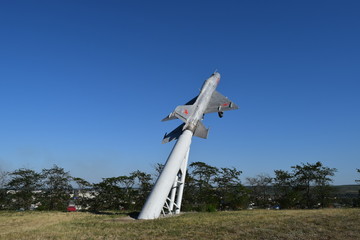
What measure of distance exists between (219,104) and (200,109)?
2.26 m

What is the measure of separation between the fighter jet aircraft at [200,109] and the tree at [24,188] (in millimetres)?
18121

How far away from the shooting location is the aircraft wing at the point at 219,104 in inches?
874

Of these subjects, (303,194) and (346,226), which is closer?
(346,226)

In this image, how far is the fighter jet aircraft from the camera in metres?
20.3

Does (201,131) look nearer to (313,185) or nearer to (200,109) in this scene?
(200,109)

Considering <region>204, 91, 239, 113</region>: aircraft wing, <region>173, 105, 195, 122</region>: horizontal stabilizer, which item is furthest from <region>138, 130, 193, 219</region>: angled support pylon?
<region>204, 91, 239, 113</region>: aircraft wing

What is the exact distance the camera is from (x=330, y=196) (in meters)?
30.6

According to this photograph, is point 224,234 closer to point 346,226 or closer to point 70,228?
point 346,226

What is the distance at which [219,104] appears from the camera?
22.7 meters

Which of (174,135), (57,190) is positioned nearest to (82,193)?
(57,190)

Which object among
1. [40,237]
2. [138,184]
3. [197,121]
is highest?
[197,121]

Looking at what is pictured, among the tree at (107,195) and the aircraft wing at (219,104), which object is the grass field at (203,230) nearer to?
the aircraft wing at (219,104)

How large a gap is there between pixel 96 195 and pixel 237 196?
16.2m

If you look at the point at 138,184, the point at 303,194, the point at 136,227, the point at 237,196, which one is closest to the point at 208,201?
the point at 237,196
